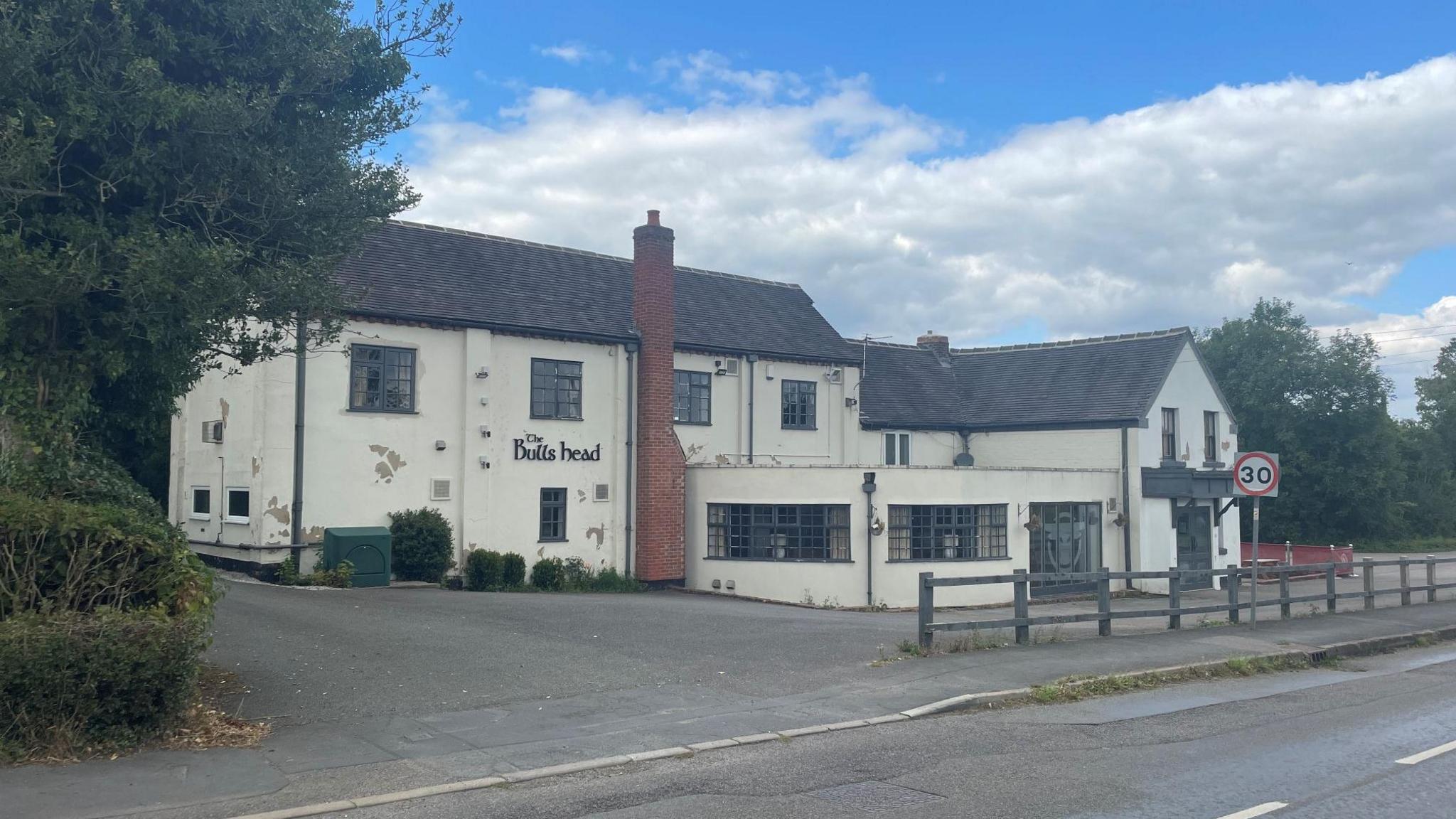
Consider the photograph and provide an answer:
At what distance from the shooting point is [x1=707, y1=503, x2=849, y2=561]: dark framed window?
2509cm

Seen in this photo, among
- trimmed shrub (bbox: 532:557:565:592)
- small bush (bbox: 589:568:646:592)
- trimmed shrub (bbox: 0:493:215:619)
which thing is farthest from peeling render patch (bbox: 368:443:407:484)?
trimmed shrub (bbox: 0:493:215:619)

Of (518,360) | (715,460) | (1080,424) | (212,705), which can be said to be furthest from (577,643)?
(1080,424)

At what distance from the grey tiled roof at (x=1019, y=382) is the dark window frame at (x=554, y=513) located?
35.5ft

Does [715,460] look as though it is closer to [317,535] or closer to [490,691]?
[317,535]

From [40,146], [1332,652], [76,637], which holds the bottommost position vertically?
[1332,652]

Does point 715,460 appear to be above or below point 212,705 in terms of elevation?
above

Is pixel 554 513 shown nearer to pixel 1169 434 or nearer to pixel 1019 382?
pixel 1019 382

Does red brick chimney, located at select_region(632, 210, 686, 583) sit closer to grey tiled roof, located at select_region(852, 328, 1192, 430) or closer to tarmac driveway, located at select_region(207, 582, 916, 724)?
tarmac driveway, located at select_region(207, 582, 916, 724)

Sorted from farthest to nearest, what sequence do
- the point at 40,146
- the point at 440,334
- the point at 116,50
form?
the point at 440,334
the point at 116,50
the point at 40,146

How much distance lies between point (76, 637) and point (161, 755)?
1.09 metres

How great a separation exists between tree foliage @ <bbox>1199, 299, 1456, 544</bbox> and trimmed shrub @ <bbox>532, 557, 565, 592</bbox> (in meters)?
40.8

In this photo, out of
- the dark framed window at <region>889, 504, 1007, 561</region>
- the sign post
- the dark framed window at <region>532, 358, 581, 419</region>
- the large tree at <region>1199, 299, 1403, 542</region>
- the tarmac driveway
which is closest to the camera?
the tarmac driveway

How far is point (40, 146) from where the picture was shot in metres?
9.35

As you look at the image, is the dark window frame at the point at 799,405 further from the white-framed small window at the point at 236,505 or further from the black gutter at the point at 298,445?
the white-framed small window at the point at 236,505
